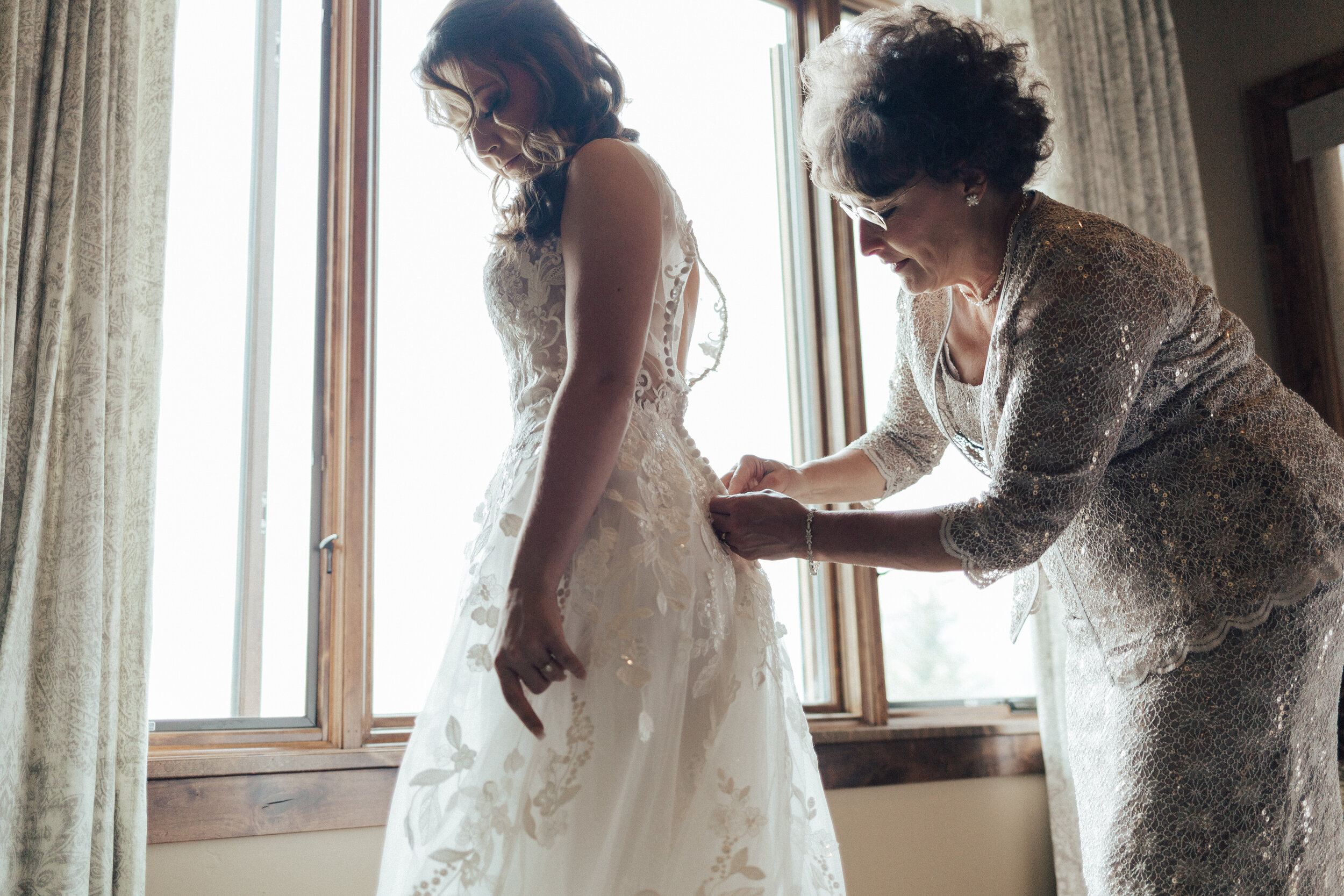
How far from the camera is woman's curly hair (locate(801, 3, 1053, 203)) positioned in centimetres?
117

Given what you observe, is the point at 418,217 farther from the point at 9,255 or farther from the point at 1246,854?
the point at 1246,854

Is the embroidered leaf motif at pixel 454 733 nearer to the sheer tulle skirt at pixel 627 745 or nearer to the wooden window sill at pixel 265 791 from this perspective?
the sheer tulle skirt at pixel 627 745

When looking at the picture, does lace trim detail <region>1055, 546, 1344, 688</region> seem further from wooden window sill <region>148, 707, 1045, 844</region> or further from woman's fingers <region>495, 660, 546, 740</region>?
wooden window sill <region>148, 707, 1045, 844</region>

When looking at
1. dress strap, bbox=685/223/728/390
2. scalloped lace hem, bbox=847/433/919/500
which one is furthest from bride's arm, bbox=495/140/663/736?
scalloped lace hem, bbox=847/433/919/500

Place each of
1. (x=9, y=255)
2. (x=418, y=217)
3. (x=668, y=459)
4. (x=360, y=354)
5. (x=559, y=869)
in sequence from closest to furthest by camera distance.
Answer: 1. (x=559, y=869)
2. (x=668, y=459)
3. (x=9, y=255)
4. (x=360, y=354)
5. (x=418, y=217)

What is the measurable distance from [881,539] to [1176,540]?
0.31 meters

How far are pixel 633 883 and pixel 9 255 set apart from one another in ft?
4.01

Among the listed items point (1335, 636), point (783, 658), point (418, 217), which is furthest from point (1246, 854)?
point (418, 217)

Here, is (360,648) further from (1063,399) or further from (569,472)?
(1063,399)

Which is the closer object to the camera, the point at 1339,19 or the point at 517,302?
the point at 517,302

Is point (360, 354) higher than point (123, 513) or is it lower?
higher

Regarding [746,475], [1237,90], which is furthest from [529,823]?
[1237,90]

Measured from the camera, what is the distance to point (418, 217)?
2166mm

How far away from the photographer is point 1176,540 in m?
1.09
